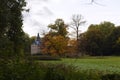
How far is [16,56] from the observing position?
31.3ft

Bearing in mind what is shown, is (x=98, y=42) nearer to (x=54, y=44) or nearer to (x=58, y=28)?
(x=58, y=28)

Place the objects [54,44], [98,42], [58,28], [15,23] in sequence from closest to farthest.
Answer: [15,23] < [54,44] < [58,28] < [98,42]

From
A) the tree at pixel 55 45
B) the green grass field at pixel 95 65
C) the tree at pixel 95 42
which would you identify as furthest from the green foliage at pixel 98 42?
the green grass field at pixel 95 65

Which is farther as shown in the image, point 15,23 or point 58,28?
point 58,28

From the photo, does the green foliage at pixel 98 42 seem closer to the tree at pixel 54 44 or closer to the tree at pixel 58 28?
the tree at pixel 58 28

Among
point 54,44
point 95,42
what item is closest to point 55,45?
point 54,44

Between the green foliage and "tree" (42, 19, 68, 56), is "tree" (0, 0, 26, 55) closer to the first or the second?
"tree" (42, 19, 68, 56)

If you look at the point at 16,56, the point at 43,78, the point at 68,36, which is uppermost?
the point at 68,36

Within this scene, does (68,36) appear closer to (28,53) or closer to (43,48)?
(43,48)

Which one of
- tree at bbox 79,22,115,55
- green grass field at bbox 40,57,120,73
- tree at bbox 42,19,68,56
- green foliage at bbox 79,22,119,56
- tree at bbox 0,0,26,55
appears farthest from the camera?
green foliage at bbox 79,22,119,56

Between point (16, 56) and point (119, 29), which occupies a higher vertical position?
point (119, 29)

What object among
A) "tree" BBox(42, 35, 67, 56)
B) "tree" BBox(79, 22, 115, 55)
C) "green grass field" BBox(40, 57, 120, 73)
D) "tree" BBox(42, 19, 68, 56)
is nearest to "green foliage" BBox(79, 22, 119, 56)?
"tree" BBox(79, 22, 115, 55)

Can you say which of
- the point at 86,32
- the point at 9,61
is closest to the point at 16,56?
the point at 9,61

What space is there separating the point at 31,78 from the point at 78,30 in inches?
3483
